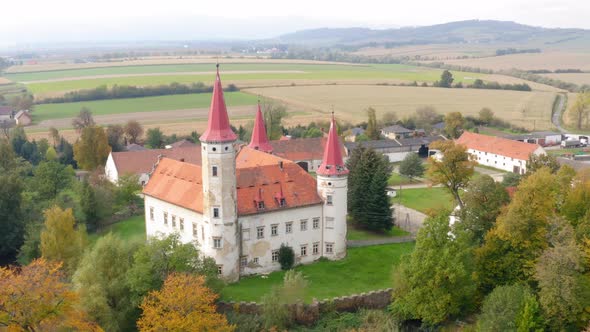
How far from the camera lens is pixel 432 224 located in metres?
38.4

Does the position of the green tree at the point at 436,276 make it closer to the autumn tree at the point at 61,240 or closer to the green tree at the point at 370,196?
the green tree at the point at 370,196

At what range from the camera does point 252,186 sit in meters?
48.2

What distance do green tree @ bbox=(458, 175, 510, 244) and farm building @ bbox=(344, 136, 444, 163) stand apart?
155 ft

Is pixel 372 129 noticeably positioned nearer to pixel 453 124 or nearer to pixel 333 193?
pixel 453 124

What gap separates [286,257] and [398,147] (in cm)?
5091

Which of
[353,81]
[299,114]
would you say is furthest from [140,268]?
[353,81]

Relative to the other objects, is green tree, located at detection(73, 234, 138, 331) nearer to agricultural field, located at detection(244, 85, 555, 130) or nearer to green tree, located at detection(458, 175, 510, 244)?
green tree, located at detection(458, 175, 510, 244)

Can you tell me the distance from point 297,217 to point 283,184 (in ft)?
9.98

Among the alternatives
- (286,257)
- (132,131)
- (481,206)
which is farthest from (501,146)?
(132,131)

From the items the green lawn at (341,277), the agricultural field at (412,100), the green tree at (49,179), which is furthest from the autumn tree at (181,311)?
the agricultural field at (412,100)

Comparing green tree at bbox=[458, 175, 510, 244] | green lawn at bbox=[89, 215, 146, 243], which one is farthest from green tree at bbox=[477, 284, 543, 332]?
green lawn at bbox=[89, 215, 146, 243]

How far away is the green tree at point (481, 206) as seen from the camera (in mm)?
43747

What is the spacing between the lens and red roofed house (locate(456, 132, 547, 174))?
274ft

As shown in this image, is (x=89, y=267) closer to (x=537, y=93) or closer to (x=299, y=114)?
(x=299, y=114)
